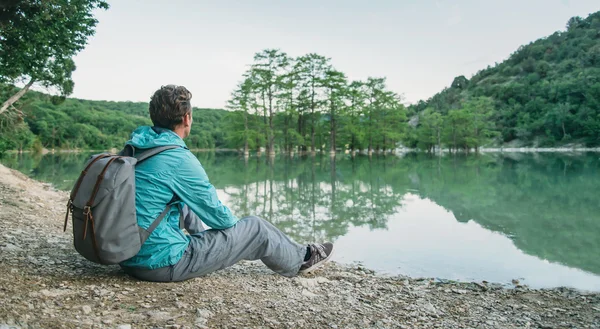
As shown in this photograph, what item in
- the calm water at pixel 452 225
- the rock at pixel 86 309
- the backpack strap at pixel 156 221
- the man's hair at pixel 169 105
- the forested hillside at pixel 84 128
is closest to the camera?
the rock at pixel 86 309

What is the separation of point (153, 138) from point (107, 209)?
46 cm

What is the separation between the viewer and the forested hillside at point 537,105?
44406 millimetres

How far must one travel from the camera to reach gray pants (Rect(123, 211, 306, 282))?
2.38 m

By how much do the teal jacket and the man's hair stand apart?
77mm

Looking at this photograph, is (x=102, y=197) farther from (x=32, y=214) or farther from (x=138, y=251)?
(x=32, y=214)

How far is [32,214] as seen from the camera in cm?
496

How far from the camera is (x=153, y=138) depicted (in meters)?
2.21

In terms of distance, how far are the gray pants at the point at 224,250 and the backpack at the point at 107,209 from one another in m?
0.31

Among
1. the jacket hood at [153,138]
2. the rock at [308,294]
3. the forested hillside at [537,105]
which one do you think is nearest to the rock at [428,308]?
the rock at [308,294]

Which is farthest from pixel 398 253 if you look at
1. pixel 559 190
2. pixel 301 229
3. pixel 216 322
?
pixel 559 190

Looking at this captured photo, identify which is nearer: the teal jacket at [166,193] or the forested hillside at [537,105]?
the teal jacket at [166,193]

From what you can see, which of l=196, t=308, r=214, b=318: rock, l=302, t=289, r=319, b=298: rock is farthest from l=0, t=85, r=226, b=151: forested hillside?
l=196, t=308, r=214, b=318: rock

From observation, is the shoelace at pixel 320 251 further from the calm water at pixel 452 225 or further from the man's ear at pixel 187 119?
the man's ear at pixel 187 119

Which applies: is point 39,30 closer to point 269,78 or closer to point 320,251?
point 320,251
